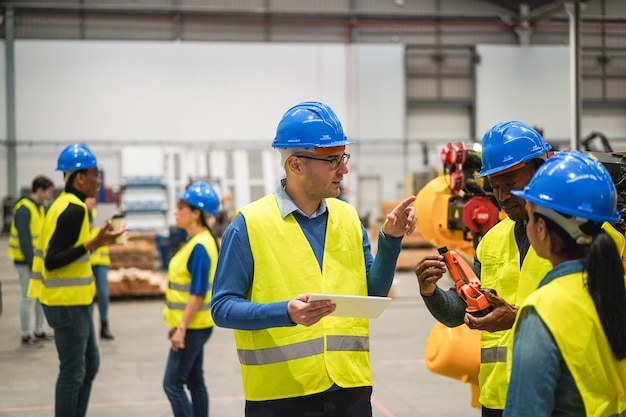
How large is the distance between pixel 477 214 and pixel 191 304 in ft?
6.42

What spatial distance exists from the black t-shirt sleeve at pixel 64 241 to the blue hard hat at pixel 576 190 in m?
3.40

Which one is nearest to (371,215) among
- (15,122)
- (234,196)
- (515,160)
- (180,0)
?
(234,196)

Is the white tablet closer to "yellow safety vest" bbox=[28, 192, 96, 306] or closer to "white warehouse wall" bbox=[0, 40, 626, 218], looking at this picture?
"yellow safety vest" bbox=[28, 192, 96, 306]

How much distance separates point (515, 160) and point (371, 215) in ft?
58.9

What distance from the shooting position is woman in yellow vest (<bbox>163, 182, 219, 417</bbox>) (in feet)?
15.5

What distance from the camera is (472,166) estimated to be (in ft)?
16.7

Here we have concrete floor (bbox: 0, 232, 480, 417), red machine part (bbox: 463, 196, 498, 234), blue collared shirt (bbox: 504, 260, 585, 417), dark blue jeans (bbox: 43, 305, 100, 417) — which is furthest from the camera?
concrete floor (bbox: 0, 232, 480, 417)

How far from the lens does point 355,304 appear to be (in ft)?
7.95

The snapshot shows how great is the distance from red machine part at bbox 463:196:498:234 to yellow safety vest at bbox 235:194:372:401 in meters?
2.35

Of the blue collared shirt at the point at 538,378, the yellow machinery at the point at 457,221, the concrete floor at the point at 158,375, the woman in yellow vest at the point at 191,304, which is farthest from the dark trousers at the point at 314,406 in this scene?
the concrete floor at the point at 158,375

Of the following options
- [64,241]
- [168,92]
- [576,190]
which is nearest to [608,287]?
[576,190]

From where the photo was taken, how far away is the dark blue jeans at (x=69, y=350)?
4.53m

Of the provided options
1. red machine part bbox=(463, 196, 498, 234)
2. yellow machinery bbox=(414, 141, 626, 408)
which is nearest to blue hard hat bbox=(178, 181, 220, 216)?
yellow machinery bbox=(414, 141, 626, 408)

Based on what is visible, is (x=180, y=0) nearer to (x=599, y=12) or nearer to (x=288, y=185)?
(x=599, y=12)
